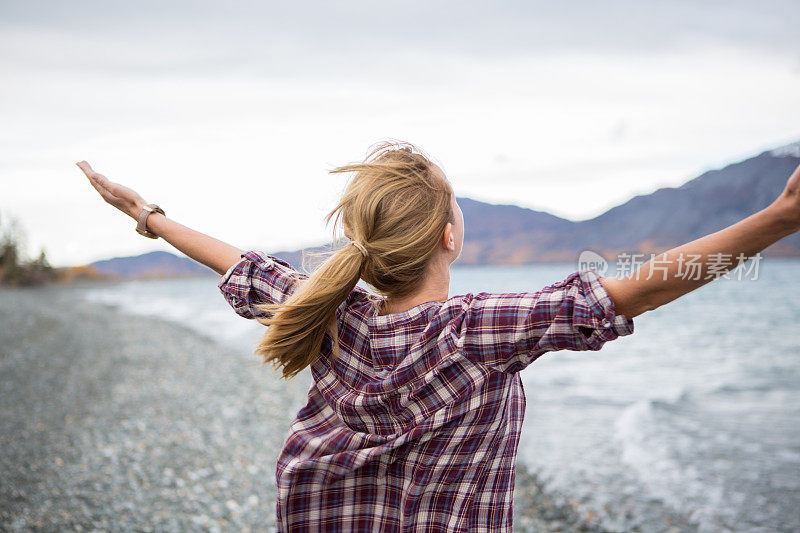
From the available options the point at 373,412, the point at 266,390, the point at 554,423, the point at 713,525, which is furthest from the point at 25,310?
the point at 373,412

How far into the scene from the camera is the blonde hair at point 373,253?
5.02 feet

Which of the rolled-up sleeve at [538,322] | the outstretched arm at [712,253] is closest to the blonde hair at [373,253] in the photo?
the rolled-up sleeve at [538,322]

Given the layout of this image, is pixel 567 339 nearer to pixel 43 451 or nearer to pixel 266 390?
pixel 43 451

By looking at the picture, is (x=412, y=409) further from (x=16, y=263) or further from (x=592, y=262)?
(x=16, y=263)

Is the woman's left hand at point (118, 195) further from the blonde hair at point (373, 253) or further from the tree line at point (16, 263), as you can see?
the tree line at point (16, 263)

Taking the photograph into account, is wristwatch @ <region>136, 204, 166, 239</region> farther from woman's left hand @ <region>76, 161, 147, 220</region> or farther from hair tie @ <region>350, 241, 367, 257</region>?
hair tie @ <region>350, 241, 367, 257</region>

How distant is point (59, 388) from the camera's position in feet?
29.8

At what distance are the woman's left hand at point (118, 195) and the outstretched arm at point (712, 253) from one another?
158 centimetres

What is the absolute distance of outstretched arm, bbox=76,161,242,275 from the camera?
1830 mm

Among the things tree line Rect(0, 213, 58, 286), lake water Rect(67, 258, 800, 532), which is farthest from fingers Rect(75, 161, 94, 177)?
tree line Rect(0, 213, 58, 286)

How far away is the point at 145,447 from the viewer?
6430 mm

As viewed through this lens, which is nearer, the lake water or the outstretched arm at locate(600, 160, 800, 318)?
the outstretched arm at locate(600, 160, 800, 318)

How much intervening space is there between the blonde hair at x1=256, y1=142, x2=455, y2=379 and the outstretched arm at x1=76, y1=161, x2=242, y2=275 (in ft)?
1.04

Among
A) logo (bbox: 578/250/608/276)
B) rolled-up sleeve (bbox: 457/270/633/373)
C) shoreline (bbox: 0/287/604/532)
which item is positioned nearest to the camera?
rolled-up sleeve (bbox: 457/270/633/373)
